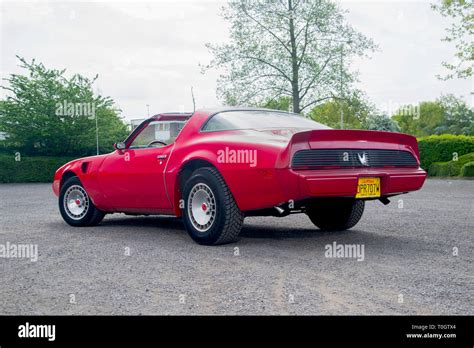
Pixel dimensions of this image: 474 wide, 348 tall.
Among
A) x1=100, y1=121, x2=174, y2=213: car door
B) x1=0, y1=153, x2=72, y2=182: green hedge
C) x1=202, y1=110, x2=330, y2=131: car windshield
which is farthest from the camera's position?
x1=0, y1=153, x2=72, y2=182: green hedge

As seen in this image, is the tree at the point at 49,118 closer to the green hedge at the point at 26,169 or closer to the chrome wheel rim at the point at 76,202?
the green hedge at the point at 26,169

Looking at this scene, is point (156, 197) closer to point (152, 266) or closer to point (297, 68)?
point (152, 266)

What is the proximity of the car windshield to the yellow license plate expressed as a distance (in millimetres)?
1158

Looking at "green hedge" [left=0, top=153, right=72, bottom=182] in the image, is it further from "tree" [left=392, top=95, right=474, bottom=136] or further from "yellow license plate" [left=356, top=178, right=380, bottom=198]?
"tree" [left=392, top=95, right=474, bottom=136]

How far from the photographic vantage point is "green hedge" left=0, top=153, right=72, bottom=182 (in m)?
27.4

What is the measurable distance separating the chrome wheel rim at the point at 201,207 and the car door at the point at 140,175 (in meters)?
0.56

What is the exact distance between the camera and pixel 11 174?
27531 millimetres

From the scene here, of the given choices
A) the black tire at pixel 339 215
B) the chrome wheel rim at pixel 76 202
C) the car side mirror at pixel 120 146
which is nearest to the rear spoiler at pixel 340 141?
the black tire at pixel 339 215

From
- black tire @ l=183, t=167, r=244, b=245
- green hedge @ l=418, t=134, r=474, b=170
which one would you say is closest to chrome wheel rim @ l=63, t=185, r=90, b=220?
black tire @ l=183, t=167, r=244, b=245

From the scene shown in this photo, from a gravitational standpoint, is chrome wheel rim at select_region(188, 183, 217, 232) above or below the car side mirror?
below

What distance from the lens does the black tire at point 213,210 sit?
5.84m

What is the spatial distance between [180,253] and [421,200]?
8.25m

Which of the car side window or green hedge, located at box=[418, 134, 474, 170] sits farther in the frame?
green hedge, located at box=[418, 134, 474, 170]
